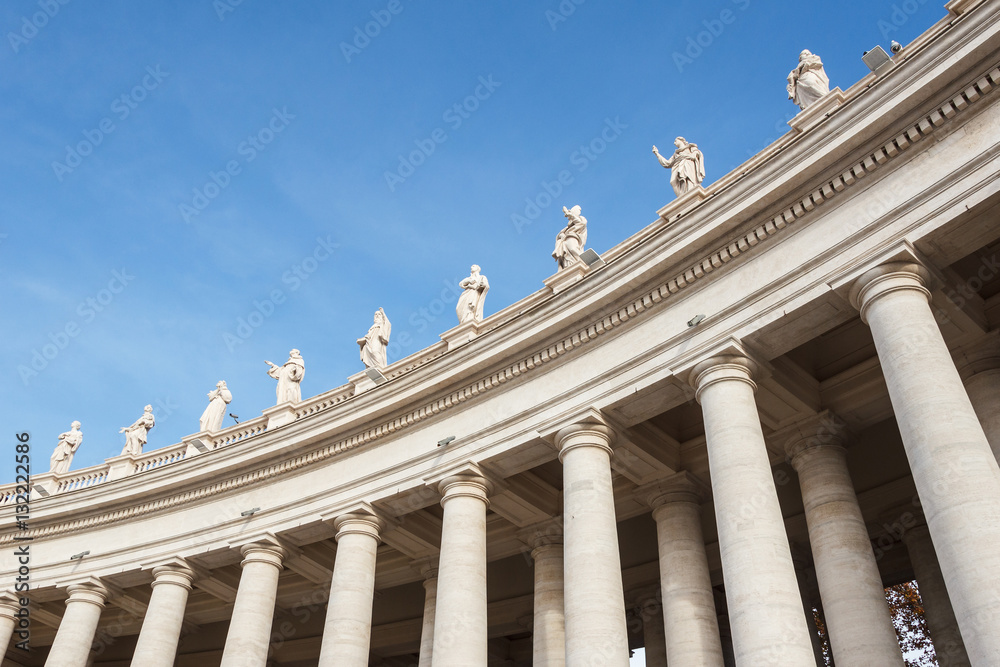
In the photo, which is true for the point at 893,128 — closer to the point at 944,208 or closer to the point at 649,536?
the point at 944,208

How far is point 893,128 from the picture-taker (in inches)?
1043

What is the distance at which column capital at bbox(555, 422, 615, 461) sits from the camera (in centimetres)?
3167

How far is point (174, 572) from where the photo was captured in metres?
41.9

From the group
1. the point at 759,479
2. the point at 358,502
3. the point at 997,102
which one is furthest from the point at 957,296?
the point at 358,502

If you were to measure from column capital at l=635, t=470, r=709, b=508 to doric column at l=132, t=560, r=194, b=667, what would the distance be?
73.2 ft

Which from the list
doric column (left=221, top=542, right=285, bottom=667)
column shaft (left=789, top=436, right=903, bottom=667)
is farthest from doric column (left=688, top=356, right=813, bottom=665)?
doric column (left=221, top=542, right=285, bottom=667)

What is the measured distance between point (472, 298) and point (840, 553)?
811 inches

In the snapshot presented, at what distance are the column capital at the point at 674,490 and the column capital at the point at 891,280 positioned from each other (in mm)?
11906

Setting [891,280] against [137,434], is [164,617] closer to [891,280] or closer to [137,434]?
[137,434]

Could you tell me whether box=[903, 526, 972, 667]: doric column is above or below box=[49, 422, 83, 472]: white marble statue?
below

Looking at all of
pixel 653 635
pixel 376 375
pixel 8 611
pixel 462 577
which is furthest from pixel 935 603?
pixel 8 611

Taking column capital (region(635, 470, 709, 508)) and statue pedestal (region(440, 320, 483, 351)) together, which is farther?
statue pedestal (region(440, 320, 483, 351))

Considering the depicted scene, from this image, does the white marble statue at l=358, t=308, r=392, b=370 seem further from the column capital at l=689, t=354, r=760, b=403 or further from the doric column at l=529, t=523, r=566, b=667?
the column capital at l=689, t=354, r=760, b=403

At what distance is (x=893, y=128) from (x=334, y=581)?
26.8 metres
